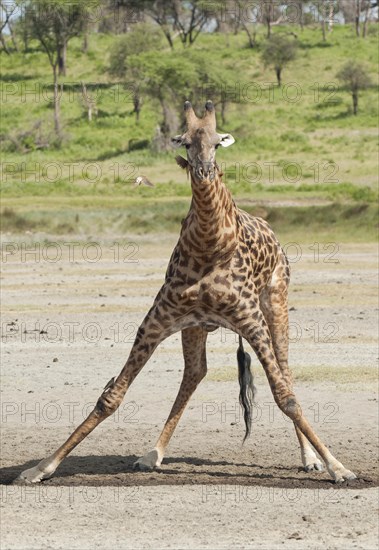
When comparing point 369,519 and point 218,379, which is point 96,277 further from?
point 369,519

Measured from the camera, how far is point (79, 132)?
5397cm

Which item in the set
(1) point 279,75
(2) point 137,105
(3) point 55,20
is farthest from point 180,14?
(2) point 137,105

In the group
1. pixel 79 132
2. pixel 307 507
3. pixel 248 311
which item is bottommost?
pixel 79 132

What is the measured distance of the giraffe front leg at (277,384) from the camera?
8.04 meters

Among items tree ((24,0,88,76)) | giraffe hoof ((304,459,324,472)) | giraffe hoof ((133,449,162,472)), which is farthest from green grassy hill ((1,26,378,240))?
giraffe hoof ((133,449,162,472))

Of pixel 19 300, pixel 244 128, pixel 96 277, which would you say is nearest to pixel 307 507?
pixel 19 300

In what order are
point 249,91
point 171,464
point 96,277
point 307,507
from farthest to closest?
1. point 249,91
2. point 96,277
3. point 171,464
4. point 307,507

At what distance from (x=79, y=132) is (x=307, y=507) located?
47.2 m

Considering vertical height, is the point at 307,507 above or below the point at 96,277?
above

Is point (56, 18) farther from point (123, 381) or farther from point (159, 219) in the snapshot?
point (123, 381)

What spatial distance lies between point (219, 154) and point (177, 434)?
3643 cm

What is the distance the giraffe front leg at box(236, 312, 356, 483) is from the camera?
8039mm

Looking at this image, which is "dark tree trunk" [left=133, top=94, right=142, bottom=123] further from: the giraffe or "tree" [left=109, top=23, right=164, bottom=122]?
the giraffe

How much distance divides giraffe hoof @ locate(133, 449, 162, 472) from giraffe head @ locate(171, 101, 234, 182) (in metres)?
2.54
